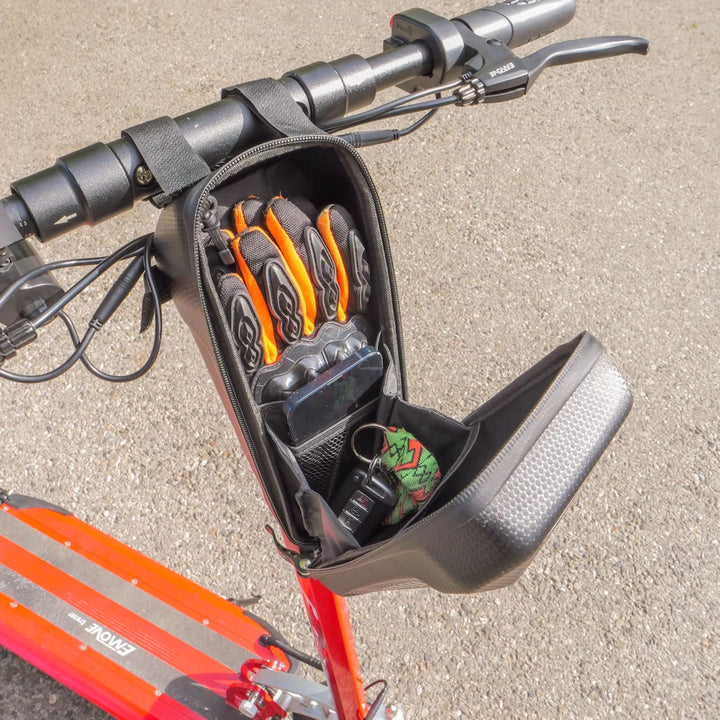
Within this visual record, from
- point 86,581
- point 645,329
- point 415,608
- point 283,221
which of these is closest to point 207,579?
point 86,581

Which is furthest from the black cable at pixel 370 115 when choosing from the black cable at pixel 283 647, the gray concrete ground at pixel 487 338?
the gray concrete ground at pixel 487 338

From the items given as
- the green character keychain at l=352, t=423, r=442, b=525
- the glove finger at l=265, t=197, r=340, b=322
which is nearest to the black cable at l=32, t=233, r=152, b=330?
the glove finger at l=265, t=197, r=340, b=322

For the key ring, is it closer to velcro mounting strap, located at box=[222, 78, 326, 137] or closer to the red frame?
velcro mounting strap, located at box=[222, 78, 326, 137]

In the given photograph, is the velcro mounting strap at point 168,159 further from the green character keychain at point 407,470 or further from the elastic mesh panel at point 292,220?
the green character keychain at point 407,470

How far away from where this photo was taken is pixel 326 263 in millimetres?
882

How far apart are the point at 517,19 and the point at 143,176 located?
0.67m

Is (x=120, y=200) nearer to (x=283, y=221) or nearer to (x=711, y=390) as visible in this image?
(x=283, y=221)

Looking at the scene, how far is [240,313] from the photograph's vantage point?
79 cm

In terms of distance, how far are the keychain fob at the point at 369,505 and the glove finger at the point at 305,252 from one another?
0.78ft

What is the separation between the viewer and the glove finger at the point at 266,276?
829mm

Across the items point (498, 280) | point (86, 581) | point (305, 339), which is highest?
point (305, 339)

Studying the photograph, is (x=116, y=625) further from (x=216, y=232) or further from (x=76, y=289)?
(x=216, y=232)

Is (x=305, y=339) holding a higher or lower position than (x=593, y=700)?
higher

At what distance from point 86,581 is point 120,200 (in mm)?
1139
